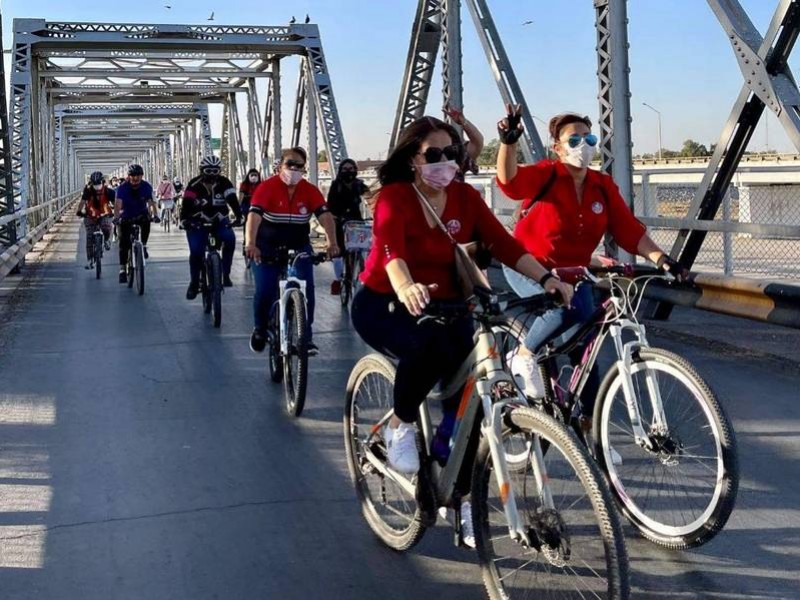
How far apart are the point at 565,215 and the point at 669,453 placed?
153 centimetres

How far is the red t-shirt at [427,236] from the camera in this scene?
4.13 metres

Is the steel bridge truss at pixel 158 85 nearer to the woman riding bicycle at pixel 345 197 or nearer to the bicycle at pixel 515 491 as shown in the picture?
the woman riding bicycle at pixel 345 197

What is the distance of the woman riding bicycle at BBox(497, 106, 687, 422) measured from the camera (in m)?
5.34

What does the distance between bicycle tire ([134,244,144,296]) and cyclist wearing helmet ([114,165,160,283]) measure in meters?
0.62

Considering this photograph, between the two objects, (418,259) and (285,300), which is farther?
(285,300)

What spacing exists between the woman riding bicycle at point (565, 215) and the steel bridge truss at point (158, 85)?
50.7 feet

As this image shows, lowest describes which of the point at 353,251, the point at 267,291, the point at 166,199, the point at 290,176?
the point at 166,199

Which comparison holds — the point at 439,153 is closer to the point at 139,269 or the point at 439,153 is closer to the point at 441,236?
the point at 441,236

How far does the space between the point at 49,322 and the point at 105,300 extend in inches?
91.8

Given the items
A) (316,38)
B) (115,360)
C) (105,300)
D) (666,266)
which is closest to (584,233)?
(666,266)

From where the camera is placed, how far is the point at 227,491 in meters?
5.34

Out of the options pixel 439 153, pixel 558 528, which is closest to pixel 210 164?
pixel 439 153

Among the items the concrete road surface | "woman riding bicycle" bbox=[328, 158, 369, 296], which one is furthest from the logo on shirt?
"woman riding bicycle" bbox=[328, 158, 369, 296]

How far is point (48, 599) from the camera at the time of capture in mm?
3992
